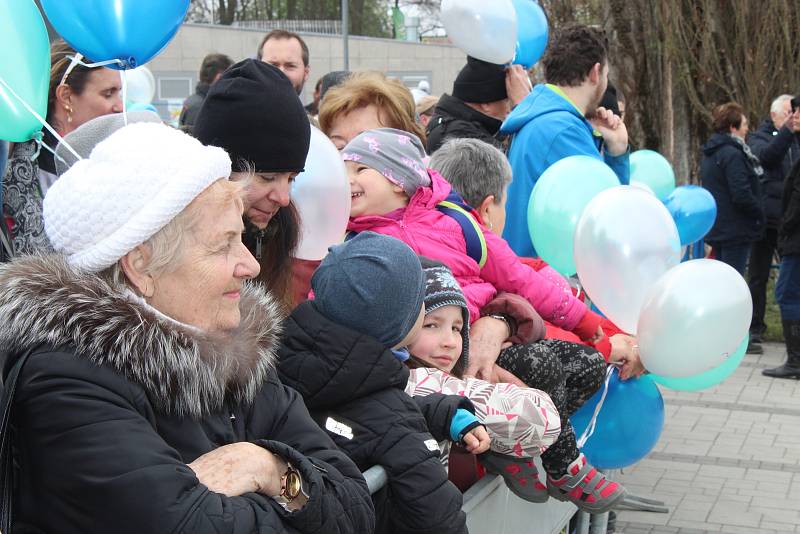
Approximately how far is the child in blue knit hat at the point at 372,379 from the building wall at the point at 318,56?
21331mm

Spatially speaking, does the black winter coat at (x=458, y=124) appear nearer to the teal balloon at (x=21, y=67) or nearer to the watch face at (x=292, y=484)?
the teal balloon at (x=21, y=67)

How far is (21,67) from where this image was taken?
2600mm

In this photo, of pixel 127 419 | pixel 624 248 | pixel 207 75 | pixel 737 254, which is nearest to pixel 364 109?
pixel 624 248

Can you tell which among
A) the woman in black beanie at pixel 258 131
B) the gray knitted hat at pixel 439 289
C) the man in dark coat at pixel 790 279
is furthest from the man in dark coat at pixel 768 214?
the woman in black beanie at pixel 258 131

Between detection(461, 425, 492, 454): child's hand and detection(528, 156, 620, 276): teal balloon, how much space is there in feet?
5.68

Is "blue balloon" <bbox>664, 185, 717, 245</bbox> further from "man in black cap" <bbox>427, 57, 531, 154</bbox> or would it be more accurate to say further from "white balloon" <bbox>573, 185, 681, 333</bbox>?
"white balloon" <bbox>573, 185, 681, 333</bbox>

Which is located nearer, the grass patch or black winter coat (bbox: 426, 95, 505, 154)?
black winter coat (bbox: 426, 95, 505, 154)

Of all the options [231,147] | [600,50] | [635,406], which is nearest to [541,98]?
[600,50]

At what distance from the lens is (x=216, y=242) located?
1969 mm

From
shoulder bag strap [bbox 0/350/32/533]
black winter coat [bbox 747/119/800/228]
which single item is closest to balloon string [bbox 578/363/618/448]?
shoulder bag strap [bbox 0/350/32/533]

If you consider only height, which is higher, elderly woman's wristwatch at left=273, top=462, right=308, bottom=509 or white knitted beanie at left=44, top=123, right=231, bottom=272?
white knitted beanie at left=44, top=123, right=231, bottom=272

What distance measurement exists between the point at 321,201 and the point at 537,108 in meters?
2.16

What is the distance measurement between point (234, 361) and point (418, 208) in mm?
1546

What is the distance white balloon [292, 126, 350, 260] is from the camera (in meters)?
3.12
